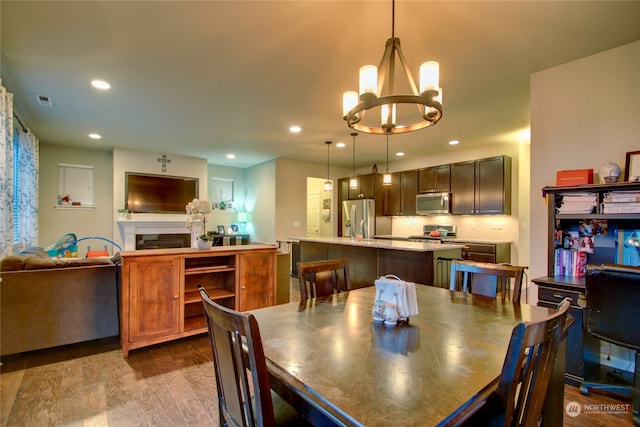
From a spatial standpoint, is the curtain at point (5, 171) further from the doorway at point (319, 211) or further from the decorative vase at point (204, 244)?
the doorway at point (319, 211)

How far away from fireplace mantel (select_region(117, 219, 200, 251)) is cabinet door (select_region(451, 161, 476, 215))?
17.7 ft

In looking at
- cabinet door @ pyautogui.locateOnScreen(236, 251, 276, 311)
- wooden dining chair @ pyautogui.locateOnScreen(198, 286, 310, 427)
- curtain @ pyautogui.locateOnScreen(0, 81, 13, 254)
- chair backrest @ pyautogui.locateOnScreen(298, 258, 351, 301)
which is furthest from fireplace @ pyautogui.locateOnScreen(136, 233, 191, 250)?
wooden dining chair @ pyautogui.locateOnScreen(198, 286, 310, 427)

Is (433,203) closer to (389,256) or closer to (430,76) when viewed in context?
(389,256)

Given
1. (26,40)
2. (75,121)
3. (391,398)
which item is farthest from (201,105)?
(391,398)

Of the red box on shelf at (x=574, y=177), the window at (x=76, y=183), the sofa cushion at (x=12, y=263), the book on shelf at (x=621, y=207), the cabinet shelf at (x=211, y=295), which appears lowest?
the cabinet shelf at (x=211, y=295)

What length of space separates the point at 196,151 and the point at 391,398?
6.52m

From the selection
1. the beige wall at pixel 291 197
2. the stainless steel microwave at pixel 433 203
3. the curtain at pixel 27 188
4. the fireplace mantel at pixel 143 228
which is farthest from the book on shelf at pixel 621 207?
the curtain at pixel 27 188

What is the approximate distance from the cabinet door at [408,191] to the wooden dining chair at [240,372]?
6.10 metres

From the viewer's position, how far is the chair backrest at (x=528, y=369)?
2.55 ft

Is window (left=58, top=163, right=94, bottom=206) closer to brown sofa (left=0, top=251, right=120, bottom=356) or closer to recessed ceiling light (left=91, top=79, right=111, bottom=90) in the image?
brown sofa (left=0, top=251, right=120, bottom=356)

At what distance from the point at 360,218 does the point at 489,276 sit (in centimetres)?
524

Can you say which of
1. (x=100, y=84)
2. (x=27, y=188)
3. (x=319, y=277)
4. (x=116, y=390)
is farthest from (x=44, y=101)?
(x=319, y=277)

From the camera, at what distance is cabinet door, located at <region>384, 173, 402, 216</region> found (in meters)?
7.13

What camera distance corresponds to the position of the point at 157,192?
657cm
